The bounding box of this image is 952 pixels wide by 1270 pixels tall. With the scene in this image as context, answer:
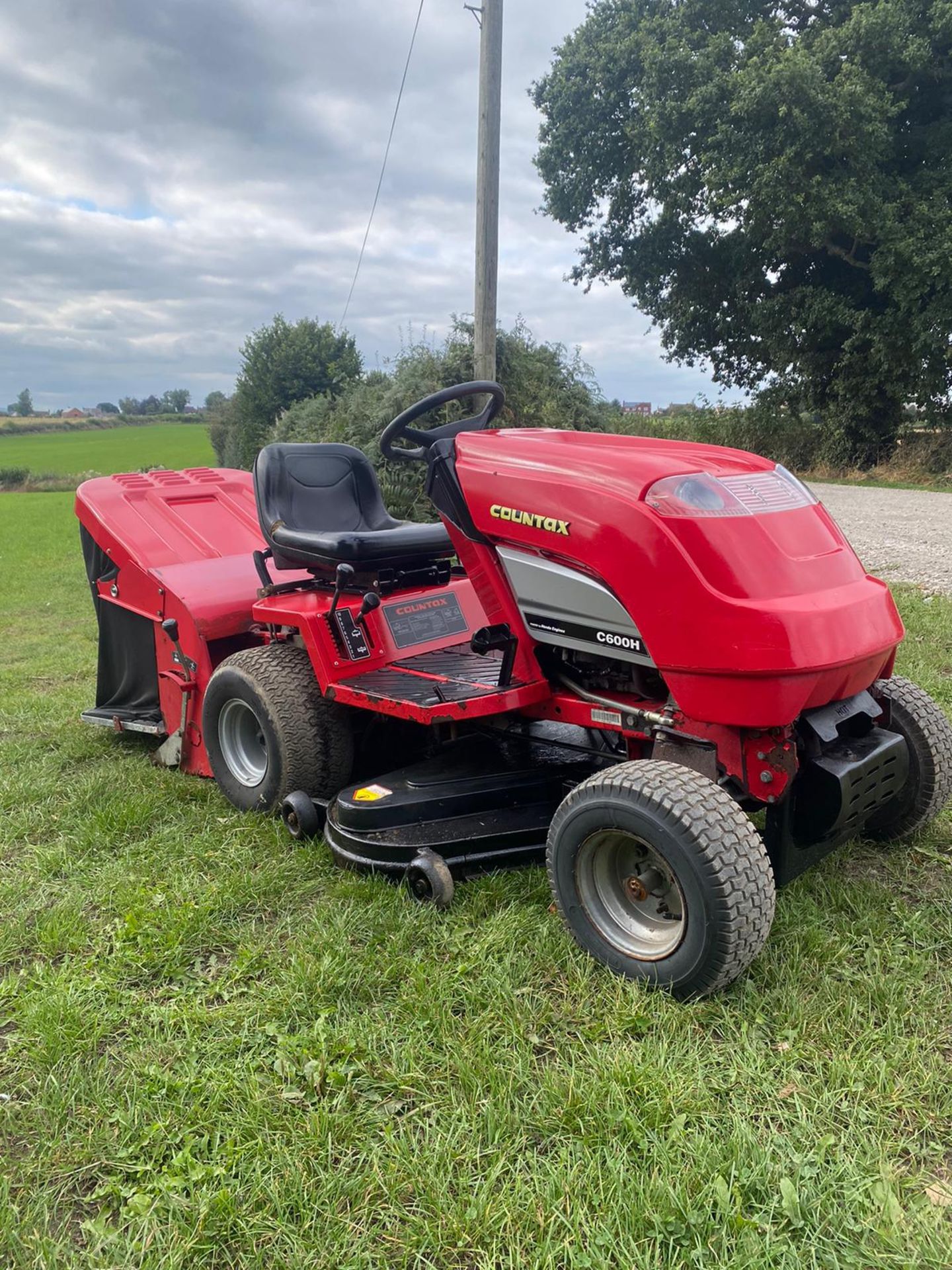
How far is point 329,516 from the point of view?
4180 millimetres

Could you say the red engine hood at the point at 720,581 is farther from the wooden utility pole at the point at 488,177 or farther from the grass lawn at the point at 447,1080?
the wooden utility pole at the point at 488,177

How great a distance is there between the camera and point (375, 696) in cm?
316

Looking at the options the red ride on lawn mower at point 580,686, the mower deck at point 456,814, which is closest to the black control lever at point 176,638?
the red ride on lawn mower at point 580,686

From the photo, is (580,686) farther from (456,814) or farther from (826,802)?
(826,802)

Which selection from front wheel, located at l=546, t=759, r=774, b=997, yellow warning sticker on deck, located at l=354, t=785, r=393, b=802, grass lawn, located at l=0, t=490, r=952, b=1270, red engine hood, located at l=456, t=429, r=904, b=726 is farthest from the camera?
yellow warning sticker on deck, located at l=354, t=785, r=393, b=802

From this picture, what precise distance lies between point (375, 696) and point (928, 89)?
17992 mm

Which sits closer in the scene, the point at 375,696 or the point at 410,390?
the point at 375,696

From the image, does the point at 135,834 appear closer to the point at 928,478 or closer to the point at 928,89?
the point at 928,478

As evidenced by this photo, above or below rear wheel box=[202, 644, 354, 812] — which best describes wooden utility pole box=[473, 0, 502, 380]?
above

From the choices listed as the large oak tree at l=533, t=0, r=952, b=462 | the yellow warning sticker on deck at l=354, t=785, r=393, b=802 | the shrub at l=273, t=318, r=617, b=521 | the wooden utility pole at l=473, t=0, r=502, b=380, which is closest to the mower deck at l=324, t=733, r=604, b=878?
the yellow warning sticker on deck at l=354, t=785, r=393, b=802

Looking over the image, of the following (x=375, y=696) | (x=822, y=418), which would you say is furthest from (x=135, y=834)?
(x=822, y=418)

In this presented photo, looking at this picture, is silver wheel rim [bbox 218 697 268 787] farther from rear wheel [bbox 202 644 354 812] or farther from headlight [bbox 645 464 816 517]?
headlight [bbox 645 464 816 517]

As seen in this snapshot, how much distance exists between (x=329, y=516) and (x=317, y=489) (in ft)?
0.42

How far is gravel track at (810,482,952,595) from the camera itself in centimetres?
784
